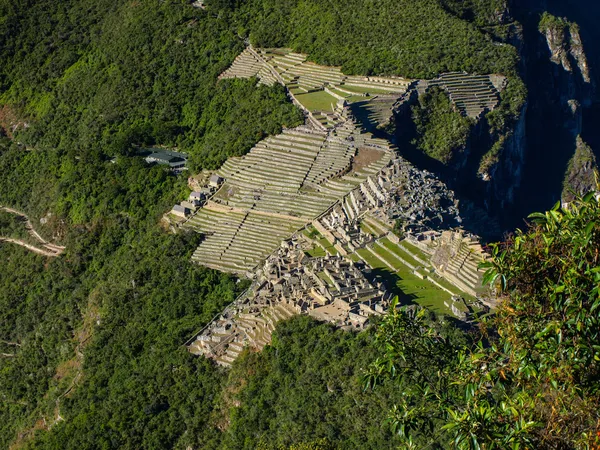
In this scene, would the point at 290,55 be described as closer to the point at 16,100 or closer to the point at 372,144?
the point at 372,144

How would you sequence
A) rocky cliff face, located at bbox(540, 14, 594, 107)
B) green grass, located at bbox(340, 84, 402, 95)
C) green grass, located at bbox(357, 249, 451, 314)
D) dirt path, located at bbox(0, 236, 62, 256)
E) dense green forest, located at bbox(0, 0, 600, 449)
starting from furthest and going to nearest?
rocky cliff face, located at bbox(540, 14, 594, 107) → green grass, located at bbox(340, 84, 402, 95) → dirt path, located at bbox(0, 236, 62, 256) → green grass, located at bbox(357, 249, 451, 314) → dense green forest, located at bbox(0, 0, 600, 449)

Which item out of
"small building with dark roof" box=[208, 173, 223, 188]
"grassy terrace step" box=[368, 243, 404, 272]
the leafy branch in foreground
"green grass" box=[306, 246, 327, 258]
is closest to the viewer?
the leafy branch in foreground

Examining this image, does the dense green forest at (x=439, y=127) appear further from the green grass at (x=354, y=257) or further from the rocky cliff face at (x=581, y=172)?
the green grass at (x=354, y=257)

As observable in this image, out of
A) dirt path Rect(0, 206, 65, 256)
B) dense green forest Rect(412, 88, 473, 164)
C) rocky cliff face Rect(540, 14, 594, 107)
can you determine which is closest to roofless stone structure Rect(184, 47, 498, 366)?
dense green forest Rect(412, 88, 473, 164)

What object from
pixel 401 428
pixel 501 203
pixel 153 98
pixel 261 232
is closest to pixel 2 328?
pixel 261 232

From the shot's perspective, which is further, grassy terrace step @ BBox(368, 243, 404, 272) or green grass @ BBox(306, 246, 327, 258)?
green grass @ BBox(306, 246, 327, 258)

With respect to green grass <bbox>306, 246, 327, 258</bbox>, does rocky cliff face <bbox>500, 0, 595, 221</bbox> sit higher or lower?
lower

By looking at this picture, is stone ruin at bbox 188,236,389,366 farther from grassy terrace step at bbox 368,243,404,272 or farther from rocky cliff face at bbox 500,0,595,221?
rocky cliff face at bbox 500,0,595,221

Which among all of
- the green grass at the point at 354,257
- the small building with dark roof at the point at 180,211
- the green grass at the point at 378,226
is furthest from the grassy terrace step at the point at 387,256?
the small building with dark roof at the point at 180,211

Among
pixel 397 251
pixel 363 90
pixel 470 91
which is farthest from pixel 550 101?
pixel 397 251
